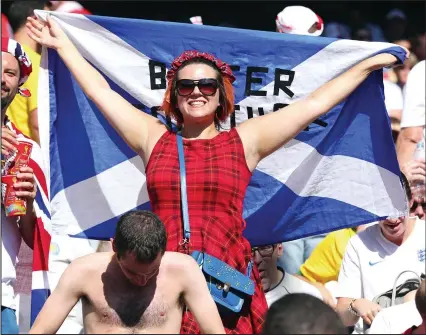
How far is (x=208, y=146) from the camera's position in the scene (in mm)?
5727

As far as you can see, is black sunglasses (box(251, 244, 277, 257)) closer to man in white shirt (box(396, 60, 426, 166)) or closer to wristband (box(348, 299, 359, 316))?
wristband (box(348, 299, 359, 316))

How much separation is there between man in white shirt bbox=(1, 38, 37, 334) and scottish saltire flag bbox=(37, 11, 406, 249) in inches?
7.9

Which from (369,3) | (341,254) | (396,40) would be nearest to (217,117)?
(341,254)

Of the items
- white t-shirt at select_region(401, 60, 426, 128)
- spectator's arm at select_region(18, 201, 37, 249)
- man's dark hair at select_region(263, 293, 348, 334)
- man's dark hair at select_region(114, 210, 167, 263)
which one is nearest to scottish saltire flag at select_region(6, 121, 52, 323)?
spectator's arm at select_region(18, 201, 37, 249)

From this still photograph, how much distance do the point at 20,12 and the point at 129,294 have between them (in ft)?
13.1

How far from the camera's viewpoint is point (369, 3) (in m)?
15.3

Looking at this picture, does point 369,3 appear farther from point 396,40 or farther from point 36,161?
point 36,161

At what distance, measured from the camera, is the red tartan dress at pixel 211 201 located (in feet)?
18.4

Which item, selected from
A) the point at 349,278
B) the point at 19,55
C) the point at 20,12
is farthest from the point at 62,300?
the point at 20,12

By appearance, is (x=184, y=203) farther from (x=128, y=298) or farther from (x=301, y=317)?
(x=301, y=317)

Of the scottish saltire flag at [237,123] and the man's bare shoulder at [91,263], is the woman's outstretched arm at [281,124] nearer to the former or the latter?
the scottish saltire flag at [237,123]

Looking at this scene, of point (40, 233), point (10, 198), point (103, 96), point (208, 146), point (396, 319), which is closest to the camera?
point (208, 146)

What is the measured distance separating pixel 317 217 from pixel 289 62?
851 millimetres

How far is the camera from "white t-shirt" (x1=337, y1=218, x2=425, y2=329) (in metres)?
7.15
